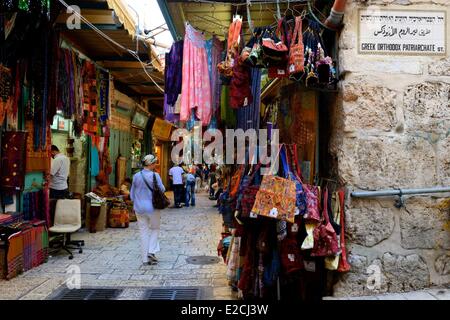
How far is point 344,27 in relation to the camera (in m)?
3.61

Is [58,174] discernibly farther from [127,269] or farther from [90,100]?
[127,269]

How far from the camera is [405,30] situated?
3.63m

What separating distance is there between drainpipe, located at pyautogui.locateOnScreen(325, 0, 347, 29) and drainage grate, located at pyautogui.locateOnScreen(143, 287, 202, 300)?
3.60m

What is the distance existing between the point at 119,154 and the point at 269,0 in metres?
9.60

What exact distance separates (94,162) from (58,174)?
2.47 m

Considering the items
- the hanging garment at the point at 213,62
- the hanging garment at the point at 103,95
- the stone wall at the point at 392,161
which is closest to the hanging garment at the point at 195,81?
the hanging garment at the point at 213,62

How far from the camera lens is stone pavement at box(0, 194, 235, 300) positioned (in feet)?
17.2

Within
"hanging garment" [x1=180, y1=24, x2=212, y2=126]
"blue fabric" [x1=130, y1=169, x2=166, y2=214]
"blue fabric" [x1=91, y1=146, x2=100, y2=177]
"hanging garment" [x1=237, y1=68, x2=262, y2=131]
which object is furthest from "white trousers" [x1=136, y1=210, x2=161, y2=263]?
"blue fabric" [x1=91, y1=146, x2=100, y2=177]

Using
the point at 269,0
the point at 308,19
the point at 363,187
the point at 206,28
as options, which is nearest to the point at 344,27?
the point at 308,19

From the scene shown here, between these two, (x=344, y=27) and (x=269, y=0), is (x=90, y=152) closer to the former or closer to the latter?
(x=269, y=0)

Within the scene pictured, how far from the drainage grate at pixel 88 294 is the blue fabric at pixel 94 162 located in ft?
19.1

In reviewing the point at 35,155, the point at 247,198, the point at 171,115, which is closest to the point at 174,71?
the point at 171,115

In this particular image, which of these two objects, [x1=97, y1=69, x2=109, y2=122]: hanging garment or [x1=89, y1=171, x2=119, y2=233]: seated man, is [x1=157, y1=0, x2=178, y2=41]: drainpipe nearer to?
[x1=97, y1=69, x2=109, y2=122]: hanging garment

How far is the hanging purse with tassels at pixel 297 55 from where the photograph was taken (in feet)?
11.4
